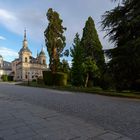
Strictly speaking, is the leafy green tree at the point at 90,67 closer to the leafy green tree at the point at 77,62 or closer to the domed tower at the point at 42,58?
the leafy green tree at the point at 77,62

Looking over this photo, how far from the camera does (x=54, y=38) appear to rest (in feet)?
98.2

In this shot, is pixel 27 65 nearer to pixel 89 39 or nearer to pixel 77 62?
pixel 89 39

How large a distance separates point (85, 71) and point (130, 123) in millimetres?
22305

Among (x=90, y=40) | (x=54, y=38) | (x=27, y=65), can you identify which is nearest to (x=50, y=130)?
(x=54, y=38)

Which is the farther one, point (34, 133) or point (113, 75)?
point (113, 75)

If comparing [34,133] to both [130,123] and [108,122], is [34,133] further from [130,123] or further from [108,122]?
[130,123]

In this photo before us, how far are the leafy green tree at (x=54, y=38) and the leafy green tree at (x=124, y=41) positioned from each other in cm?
1414

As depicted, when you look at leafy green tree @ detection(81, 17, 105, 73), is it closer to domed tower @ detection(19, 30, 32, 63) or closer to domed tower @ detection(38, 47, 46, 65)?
domed tower @ detection(19, 30, 32, 63)

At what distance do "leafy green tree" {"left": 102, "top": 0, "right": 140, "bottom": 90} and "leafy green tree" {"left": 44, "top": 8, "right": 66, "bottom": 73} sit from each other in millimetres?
14135

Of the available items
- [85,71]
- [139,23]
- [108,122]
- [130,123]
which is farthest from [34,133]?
[85,71]

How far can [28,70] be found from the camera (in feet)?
239

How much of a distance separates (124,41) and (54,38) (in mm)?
15603

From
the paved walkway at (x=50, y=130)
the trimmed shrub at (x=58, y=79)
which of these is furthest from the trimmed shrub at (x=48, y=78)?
the paved walkway at (x=50, y=130)

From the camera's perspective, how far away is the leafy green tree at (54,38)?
1171 inches
